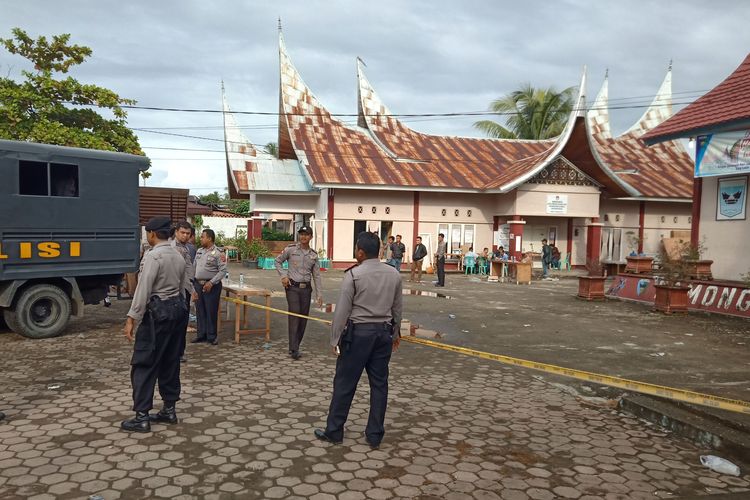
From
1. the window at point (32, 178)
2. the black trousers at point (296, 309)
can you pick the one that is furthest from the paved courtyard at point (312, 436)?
the window at point (32, 178)

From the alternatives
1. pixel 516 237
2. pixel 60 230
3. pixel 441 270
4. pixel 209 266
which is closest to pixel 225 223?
pixel 516 237

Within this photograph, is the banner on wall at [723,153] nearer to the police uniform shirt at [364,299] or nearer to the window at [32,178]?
the police uniform shirt at [364,299]

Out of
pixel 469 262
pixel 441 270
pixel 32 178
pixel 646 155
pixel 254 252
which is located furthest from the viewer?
pixel 646 155

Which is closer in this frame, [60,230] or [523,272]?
[60,230]

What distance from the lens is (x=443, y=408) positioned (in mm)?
5395

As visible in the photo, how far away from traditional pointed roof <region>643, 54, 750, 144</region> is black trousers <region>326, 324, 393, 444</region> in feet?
37.9

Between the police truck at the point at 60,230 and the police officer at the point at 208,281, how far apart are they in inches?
71.3

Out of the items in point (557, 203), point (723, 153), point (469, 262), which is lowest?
point (469, 262)

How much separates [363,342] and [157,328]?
1.76 meters

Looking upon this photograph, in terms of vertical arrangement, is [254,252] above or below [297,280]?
below

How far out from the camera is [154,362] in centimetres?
460

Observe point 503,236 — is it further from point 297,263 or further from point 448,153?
point 297,263

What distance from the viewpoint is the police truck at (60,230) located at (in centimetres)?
778

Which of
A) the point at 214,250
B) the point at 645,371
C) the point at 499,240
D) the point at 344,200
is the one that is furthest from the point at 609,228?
the point at 214,250
